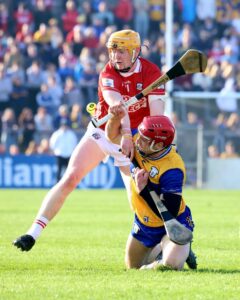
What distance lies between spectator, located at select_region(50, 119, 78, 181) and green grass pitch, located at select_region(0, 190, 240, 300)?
778 centimetres

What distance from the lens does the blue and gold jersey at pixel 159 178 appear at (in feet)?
27.5

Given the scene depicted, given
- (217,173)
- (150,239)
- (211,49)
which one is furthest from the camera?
(211,49)

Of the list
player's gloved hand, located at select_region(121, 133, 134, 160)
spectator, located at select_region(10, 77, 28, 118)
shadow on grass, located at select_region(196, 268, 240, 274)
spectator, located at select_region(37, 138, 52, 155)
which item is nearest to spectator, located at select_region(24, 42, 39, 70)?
spectator, located at select_region(10, 77, 28, 118)

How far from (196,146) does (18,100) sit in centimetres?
504

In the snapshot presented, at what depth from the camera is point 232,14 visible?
31.0 meters

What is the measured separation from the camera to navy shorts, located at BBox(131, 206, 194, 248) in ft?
28.6

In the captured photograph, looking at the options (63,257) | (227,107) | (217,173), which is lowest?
(217,173)

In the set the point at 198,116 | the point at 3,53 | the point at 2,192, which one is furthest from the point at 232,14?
the point at 2,192

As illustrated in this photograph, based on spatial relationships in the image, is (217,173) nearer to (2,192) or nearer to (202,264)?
(2,192)

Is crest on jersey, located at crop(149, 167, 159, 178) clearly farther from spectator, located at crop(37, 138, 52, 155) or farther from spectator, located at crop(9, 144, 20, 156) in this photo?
spectator, located at crop(37, 138, 52, 155)

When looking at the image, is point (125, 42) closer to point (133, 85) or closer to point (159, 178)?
point (133, 85)

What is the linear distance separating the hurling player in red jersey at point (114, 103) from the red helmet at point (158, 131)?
3.80 feet

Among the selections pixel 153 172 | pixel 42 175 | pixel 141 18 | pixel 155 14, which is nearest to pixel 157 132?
pixel 153 172

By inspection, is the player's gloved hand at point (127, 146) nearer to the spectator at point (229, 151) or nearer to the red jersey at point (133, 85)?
the red jersey at point (133, 85)
